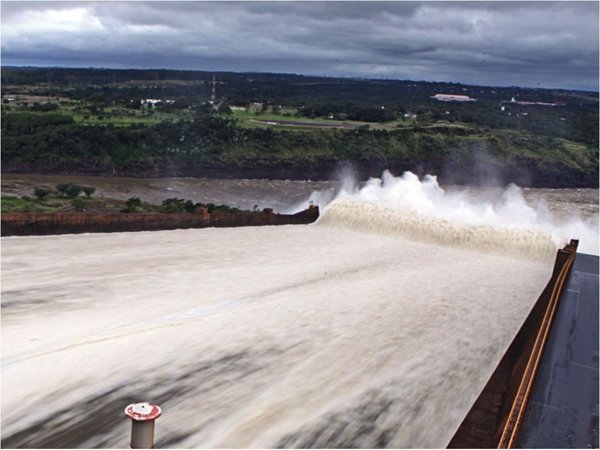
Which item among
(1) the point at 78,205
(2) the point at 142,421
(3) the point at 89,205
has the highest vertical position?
(2) the point at 142,421

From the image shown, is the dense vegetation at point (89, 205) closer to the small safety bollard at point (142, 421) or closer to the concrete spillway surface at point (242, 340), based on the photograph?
the concrete spillway surface at point (242, 340)

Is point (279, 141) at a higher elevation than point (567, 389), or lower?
lower

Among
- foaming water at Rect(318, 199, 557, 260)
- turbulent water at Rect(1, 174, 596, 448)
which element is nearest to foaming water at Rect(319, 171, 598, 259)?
foaming water at Rect(318, 199, 557, 260)

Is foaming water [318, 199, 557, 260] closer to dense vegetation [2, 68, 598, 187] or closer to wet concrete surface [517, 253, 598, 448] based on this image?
wet concrete surface [517, 253, 598, 448]

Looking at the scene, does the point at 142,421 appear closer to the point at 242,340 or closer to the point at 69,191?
the point at 242,340

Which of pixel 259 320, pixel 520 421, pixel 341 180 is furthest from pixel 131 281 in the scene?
pixel 341 180

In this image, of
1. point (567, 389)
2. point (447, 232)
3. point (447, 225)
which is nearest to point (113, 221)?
point (447, 232)

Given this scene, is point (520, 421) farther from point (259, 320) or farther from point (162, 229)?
point (162, 229)
